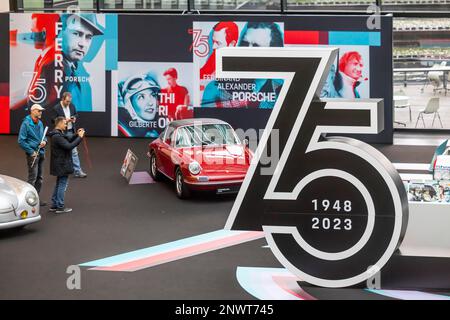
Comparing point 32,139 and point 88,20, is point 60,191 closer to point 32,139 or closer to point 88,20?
point 32,139

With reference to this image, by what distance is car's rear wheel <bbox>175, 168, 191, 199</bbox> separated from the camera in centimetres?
1127

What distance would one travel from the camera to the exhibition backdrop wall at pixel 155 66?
621 inches

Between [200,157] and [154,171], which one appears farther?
[154,171]

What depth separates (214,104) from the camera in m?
16.3

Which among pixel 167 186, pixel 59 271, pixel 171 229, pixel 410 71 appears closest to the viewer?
pixel 59 271

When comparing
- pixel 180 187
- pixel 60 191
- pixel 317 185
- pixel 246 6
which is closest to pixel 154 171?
pixel 180 187

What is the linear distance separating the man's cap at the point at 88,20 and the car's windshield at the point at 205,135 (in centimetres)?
528

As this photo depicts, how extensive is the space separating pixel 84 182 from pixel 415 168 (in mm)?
5761

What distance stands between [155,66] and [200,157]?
5544 millimetres

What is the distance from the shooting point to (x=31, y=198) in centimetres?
948

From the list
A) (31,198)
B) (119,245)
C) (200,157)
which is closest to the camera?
(119,245)

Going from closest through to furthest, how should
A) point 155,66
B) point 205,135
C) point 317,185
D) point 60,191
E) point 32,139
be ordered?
point 317,185, point 60,191, point 32,139, point 205,135, point 155,66
